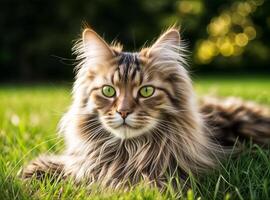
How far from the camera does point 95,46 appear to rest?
3.54m

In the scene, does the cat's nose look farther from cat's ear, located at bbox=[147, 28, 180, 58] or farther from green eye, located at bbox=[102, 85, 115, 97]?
cat's ear, located at bbox=[147, 28, 180, 58]

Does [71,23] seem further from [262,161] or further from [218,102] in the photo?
[262,161]

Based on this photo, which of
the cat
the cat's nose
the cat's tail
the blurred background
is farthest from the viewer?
the blurred background

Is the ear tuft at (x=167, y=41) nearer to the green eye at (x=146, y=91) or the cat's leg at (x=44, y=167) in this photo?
the green eye at (x=146, y=91)

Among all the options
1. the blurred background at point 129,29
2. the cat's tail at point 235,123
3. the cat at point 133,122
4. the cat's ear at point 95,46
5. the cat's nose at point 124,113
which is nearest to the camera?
the cat's nose at point 124,113

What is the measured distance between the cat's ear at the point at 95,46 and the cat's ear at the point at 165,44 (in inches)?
11.2

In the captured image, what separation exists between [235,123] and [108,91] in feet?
4.19

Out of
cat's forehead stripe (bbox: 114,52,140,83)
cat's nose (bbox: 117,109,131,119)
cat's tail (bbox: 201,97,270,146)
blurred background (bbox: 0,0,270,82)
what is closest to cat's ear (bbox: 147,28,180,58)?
cat's forehead stripe (bbox: 114,52,140,83)

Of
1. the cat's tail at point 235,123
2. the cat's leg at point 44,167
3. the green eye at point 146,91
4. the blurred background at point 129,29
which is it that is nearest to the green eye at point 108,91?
the green eye at point 146,91

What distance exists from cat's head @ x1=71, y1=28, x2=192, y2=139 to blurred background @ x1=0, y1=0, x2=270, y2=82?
629 inches

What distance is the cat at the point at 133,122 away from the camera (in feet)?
10.6

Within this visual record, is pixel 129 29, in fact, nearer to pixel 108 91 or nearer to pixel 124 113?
pixel 108 91

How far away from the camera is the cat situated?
10.6 feet

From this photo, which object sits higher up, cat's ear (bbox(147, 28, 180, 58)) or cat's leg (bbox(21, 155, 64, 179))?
cat's ear (bbox(147, 28, 180, 58))
